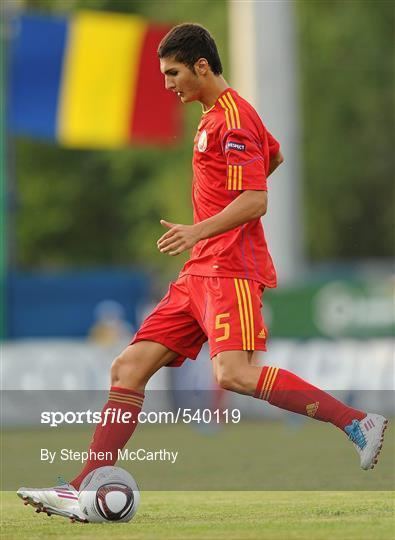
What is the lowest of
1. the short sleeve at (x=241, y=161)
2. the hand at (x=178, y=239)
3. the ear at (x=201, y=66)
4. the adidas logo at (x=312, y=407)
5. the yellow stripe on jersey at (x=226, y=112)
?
the adidas logo at (x=312, y=407)

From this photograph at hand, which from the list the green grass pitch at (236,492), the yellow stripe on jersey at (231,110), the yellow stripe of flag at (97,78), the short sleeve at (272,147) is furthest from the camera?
the yellow stripe of flag at (97,78)

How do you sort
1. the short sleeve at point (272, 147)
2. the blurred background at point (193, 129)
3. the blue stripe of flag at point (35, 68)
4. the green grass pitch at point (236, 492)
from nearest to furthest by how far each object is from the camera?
the green grass pitch at point (236, 492), the short sleeve at point (272, 147), the blurred background at point (193, 129), the blue stripe of flag at point (35, 68)

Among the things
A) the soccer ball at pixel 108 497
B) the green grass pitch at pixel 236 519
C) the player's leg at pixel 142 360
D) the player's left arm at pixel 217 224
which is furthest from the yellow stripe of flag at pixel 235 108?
the green grass pitch at pixel 236 519

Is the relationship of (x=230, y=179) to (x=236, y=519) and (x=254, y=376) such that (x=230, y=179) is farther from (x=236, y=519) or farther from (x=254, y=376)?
(x=236, y=519)

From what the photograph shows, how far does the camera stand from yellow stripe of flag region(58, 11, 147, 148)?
2120cm

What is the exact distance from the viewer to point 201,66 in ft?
22.3

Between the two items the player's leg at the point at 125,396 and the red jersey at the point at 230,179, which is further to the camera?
the player's leg at the point at 125,396

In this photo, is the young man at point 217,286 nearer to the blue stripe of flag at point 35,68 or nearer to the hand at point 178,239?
the hand at point 178,239

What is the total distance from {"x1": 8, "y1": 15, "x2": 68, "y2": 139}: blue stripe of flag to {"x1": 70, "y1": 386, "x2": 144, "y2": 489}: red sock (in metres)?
14.1

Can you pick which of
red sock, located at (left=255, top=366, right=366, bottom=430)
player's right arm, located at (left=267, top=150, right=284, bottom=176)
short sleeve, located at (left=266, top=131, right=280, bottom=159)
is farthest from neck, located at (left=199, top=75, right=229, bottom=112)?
red sock, located at (left=255, top=366, right=366, bottom=430)

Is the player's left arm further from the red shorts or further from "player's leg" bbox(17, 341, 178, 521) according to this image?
"player's leg" bbox(17, 341, 178, 521)

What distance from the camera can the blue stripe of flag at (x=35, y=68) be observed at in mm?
20719

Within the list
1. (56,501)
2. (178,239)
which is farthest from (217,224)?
(56,501)

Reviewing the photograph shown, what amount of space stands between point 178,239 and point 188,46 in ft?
3.16
